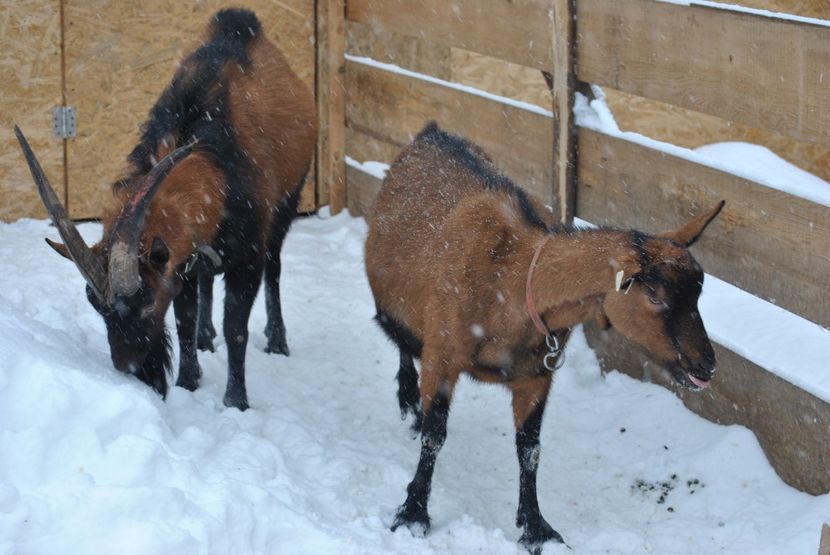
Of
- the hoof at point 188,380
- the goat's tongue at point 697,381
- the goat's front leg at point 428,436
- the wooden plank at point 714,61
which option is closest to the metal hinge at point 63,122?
the hoof at point 188,380

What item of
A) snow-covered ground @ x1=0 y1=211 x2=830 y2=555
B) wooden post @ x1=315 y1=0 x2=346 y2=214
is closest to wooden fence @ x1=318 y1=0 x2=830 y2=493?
snow-covered ground @ x1=0 y1=211 x2=830 y2=555

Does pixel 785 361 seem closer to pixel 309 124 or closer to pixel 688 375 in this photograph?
pixel 688 375

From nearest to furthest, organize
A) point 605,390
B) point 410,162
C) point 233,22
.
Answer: point 410,162
point 605,390
point 233,22

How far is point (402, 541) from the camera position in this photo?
15.1 feet

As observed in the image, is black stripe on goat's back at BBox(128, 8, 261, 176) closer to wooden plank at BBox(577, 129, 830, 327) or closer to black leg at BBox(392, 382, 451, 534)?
black leg at BBox(392, 382, 451, 534)

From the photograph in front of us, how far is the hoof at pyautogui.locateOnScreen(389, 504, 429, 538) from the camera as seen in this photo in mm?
4688

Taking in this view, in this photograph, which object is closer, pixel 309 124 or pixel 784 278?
pixel 784 278

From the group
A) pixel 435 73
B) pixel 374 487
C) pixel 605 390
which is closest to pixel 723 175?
pixel 605 390

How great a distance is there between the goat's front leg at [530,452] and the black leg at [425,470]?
30cm

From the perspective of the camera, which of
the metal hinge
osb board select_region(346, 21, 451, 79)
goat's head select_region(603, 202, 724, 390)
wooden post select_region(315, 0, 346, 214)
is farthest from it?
wooden post select_region(315, 0, 346, 214)

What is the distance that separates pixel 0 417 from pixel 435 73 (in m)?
5.41

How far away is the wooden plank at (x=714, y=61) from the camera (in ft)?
15.7

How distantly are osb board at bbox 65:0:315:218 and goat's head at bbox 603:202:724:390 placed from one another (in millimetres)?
5133

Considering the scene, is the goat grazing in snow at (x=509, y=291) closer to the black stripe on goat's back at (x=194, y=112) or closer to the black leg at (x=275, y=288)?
the black stripe on goat's back at (x=194, y=112)
